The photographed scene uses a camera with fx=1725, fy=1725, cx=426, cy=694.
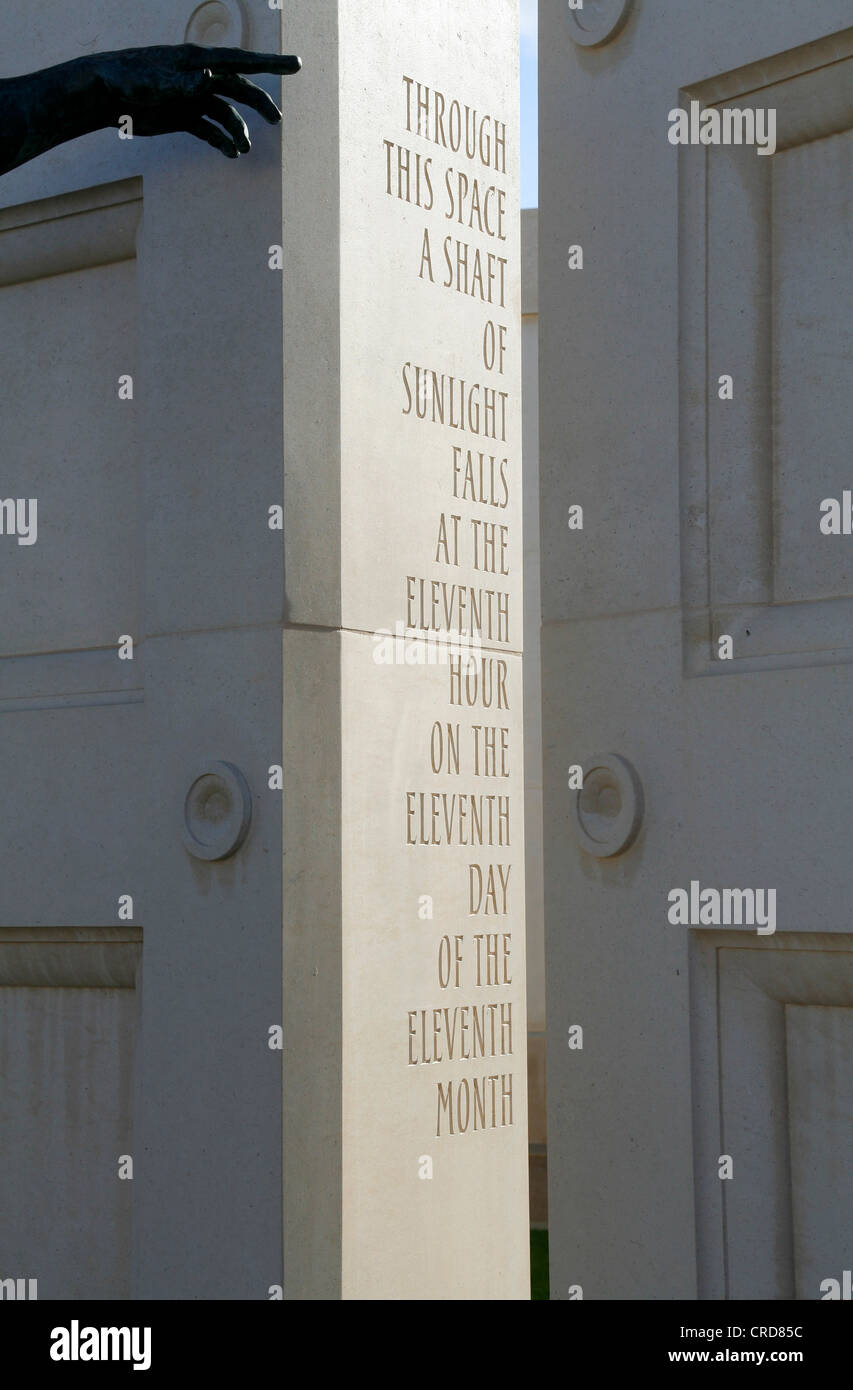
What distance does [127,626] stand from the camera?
6320 millimetres

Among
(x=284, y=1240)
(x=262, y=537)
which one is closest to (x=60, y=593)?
(x=262, y=537)

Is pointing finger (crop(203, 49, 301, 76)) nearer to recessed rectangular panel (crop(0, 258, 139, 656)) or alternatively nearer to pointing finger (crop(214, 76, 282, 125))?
pointing finger (crop(214, 76, 282, 125))

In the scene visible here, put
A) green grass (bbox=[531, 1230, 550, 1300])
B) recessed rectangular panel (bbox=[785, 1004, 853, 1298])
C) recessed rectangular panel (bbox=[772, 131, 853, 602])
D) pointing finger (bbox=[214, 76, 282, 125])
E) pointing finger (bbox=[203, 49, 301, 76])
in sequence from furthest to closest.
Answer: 1. green grass (bbox=[531, 1230, 550, 1300])
2. pointing finger (bbox=[214, 76, 282, 125])
3. pointing finger (bbox=[203, 49, 301, 76])
4. recessed rectangular panel (bbox=[772, 131, 853, 602])
5. recessed rectangular panel (bbox=[785, 1004, 853, 1298])

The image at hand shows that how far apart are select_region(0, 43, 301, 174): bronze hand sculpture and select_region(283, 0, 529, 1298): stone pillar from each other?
26cm

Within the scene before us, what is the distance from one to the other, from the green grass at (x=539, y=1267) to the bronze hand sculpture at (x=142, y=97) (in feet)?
25.8

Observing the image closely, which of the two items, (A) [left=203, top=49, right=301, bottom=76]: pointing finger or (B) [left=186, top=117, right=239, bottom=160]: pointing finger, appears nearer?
(A) [left=203, top=49, right=301, bottom=76]: pointing finger

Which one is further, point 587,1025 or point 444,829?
point 444,829

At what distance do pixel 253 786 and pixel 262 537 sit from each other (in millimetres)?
841

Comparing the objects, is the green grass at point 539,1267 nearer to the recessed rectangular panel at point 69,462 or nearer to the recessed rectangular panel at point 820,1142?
the recessed rectangular panel at point 69,462

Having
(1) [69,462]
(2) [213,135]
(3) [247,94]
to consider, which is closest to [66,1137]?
(1) [69,462]

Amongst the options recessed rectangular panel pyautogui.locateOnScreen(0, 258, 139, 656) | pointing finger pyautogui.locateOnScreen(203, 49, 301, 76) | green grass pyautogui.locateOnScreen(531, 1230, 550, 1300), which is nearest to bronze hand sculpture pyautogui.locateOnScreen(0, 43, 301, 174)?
pointing finger pyautogui.locateOnScreen(203, 49, 301, 76)

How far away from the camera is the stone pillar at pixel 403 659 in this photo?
5855 mm

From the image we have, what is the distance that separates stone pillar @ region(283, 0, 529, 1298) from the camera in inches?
231
